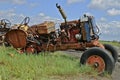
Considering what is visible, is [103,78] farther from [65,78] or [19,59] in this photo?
[19,59]

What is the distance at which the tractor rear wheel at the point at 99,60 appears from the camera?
515 inches

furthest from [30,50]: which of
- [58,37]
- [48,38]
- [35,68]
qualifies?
[35,68]

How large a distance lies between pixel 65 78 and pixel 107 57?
2336 mm

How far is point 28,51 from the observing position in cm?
1656

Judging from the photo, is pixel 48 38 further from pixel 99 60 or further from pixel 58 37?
pixel 99 60

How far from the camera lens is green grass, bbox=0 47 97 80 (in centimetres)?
1075

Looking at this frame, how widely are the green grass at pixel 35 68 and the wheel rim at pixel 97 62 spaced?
383 mm

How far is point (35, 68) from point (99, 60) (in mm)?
2610

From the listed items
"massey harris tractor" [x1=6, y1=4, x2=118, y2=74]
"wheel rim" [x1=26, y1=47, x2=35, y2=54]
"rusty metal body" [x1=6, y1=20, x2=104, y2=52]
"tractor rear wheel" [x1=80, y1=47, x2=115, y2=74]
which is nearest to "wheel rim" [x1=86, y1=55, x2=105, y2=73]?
"tractor rear wheel" [x1=80, y1=47, x2=115, y2=74]

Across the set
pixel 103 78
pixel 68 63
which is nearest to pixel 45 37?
pixel 68 63

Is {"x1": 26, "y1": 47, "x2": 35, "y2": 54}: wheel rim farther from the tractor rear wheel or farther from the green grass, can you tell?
the tractor rear wheel

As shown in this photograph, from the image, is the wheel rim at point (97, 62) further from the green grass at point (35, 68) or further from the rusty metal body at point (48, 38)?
the rusty metal body at point (48, 38)

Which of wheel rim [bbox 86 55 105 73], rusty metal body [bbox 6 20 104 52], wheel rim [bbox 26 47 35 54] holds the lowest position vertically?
wheel rim [bbox 86 55 105 73]

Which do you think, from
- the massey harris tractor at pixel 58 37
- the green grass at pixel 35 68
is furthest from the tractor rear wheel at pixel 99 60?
the massey harris tractor at pixel 58 37
